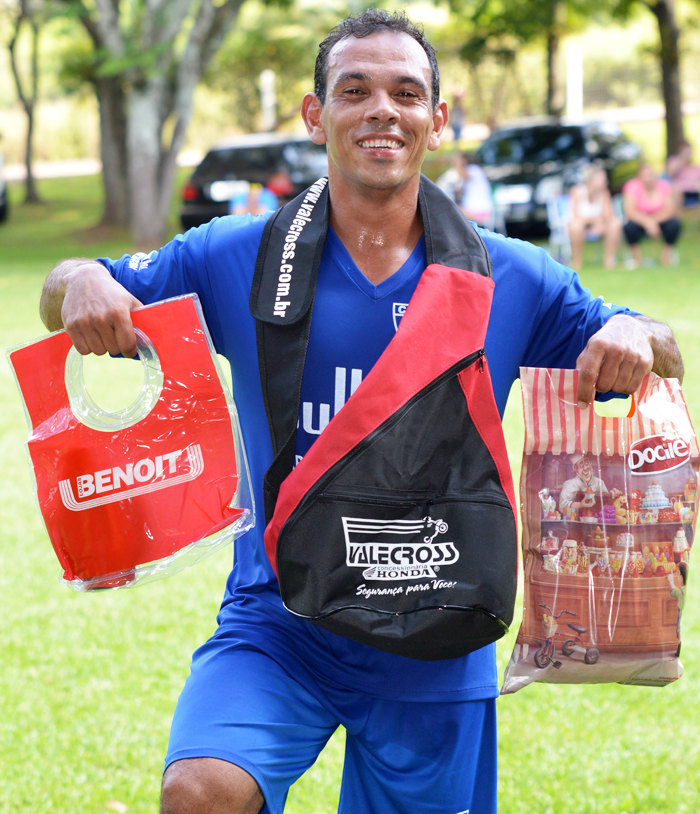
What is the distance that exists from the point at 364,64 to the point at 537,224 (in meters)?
15.0

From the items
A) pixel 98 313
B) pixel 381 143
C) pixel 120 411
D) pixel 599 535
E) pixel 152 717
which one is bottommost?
pixel 152 717

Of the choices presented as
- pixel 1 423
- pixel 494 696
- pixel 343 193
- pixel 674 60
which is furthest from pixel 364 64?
pixel 674 60

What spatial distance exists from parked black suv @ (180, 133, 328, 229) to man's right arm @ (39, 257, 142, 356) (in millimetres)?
15385

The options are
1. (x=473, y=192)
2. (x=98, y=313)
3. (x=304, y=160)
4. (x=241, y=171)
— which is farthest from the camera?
(x=304, y=160)

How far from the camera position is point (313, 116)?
2689 millimetres

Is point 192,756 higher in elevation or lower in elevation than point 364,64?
lower

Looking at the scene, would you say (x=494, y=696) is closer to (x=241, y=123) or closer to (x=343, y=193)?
(x=343, y=193)

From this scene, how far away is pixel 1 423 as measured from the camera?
7961 mm

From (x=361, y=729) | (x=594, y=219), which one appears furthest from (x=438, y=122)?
(x=594, y=219)

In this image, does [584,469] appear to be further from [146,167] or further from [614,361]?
[146,167]

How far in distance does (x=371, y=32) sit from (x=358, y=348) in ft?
2.56

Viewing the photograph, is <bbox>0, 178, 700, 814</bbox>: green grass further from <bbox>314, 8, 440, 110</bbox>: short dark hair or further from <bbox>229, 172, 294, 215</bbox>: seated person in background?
<bbox>229, 172, 294, 215</bbox>: seated person in background

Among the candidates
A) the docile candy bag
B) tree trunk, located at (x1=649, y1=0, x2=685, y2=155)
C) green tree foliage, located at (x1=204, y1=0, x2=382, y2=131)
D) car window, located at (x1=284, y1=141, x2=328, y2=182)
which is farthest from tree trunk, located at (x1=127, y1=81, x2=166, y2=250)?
the docile candy bag

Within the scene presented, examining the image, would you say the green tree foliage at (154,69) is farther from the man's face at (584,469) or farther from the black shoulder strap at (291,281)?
A: the man's face at (584,469)
